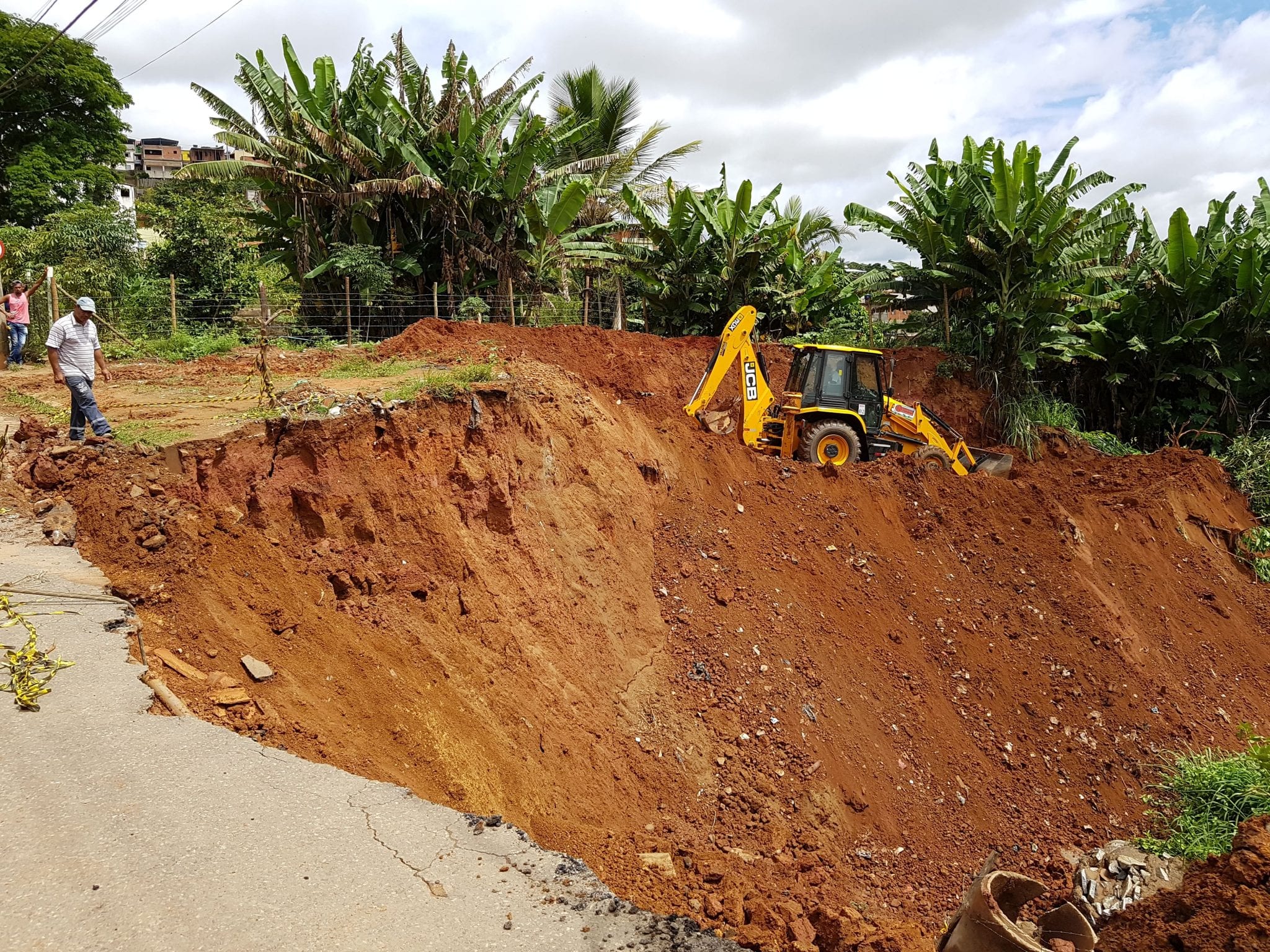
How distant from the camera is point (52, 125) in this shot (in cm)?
2891

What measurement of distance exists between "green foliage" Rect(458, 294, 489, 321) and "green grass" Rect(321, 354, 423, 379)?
664 cm

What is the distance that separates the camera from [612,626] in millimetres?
8039

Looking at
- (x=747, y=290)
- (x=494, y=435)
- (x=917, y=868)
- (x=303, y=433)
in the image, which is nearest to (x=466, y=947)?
(x=917, y=868)

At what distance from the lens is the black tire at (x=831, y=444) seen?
39.1 feet

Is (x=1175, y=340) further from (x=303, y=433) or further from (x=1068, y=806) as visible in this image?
(x=303, y=433)

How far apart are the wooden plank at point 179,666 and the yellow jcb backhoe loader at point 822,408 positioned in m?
7.86

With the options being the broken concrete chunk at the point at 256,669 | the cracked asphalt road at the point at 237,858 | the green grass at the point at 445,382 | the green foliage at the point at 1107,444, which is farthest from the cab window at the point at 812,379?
the cracked asphalt road at the point at 237,858

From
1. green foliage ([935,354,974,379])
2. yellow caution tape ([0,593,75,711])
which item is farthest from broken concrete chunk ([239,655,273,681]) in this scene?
green foliage ([935,354,974,379])

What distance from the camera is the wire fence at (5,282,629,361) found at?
15016mm

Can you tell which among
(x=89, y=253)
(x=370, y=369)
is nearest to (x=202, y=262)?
Result: (x=89, y=253)

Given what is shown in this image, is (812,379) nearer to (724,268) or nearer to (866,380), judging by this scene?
(866,380)

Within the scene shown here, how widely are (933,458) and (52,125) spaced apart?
3229 centimetres

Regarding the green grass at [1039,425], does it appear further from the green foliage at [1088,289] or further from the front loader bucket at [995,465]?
the front loader bucket at [995,465]

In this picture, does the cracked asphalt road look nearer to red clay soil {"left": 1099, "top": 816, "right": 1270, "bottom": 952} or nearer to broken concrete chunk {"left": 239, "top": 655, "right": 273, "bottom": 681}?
broken concrete chunk {"left": 239, "top": 655, "right": 273, "bottom": 681}
